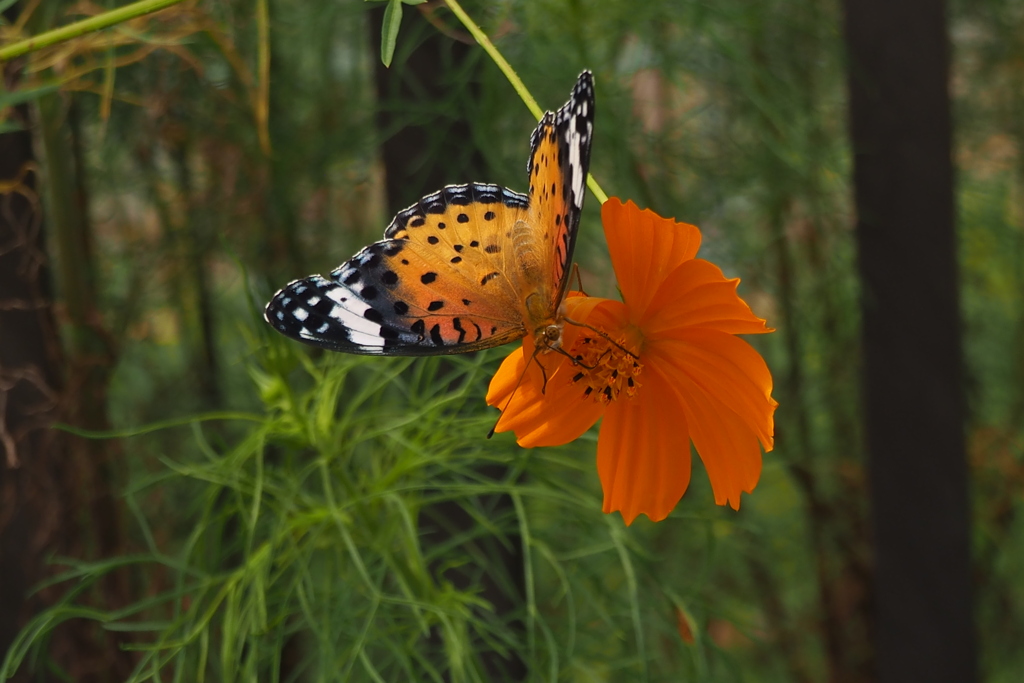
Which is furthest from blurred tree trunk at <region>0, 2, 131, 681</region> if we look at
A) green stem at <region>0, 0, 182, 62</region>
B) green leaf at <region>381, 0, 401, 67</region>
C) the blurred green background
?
green leaf at <region>381, 0, 401, 67</region>

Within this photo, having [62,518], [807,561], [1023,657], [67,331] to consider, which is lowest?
[1023,657]

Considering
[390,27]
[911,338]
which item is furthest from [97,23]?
[911,338]

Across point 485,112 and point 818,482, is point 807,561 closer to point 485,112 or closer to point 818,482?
point 818,482

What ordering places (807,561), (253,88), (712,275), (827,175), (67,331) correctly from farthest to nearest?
(807,561) < (827,175) < (253,88) < (67,331) < (712,275)

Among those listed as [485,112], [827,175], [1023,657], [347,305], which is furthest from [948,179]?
[1023,657]

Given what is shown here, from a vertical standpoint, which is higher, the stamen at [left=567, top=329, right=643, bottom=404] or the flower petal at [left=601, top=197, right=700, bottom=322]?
the flower petal at [left=601, top=197, right=700, bottom=322]

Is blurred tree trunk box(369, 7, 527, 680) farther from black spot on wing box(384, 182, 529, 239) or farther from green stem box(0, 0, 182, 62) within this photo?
green stem box(0, 0, 182, 62)

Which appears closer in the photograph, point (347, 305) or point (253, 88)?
point (347, 305)

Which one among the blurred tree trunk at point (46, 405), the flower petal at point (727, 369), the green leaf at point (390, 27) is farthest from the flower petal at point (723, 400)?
the blurred tree trunk at point (46, 405)
